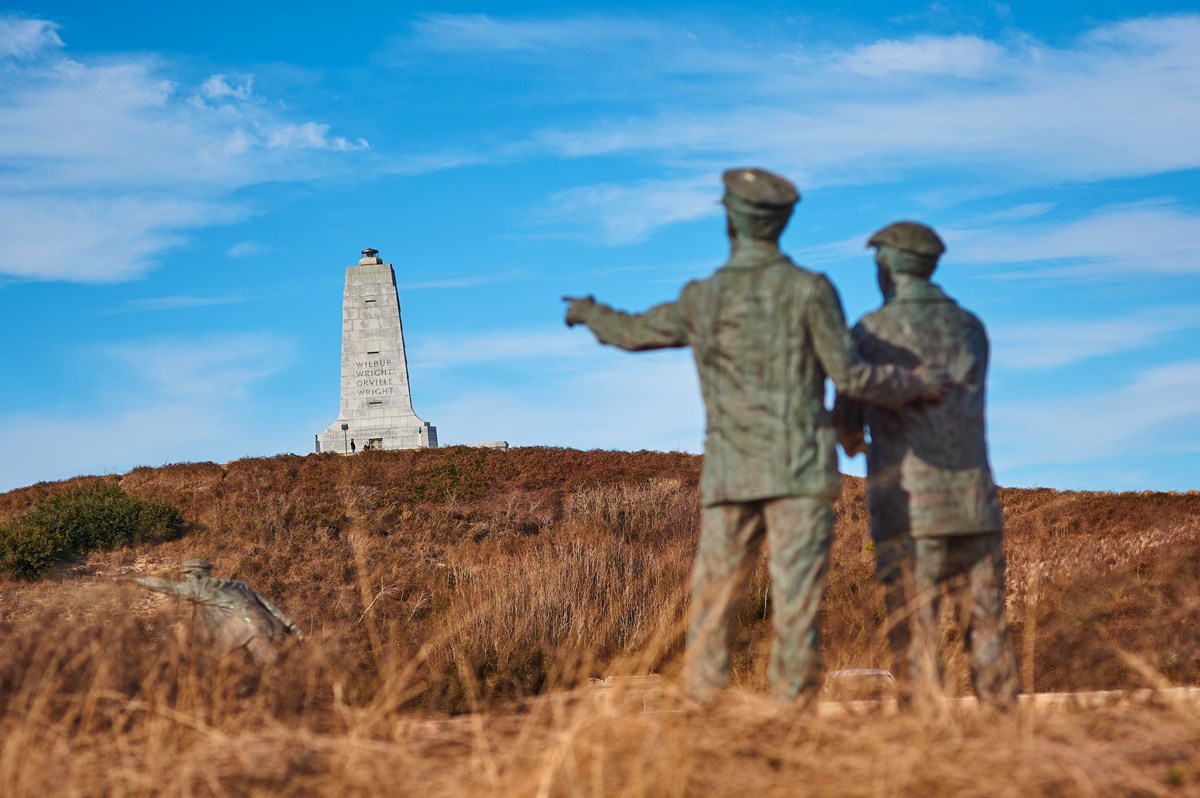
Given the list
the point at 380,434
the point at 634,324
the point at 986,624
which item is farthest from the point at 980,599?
the point at 380,434

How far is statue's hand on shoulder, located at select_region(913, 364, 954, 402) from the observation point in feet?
19.1

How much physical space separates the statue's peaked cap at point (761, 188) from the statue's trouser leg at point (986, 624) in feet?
5.30

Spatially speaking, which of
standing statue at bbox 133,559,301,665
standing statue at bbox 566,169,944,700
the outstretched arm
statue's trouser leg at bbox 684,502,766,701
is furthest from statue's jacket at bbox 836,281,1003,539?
standing statue at bbox 133,559,301,665

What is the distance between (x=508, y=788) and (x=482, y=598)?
1237 centimetres

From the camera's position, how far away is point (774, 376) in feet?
18.5

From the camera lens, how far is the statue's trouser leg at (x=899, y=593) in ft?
19.7

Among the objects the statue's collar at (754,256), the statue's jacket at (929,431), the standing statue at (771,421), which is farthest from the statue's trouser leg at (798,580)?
the statue's collar at (754,256)

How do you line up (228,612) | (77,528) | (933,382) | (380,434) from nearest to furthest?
(933,382)
(228,612)
(77,528)
(380,434)

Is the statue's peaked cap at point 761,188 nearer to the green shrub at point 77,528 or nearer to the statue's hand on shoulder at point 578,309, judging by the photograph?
the statue's hand on shoulder at point 578,309

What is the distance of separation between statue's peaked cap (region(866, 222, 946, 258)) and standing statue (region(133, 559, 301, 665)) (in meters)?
4.42

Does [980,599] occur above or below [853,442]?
below

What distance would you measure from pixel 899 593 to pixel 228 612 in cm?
458

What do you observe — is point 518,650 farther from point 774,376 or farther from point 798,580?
point 774,376

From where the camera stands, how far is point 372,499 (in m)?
24.0
